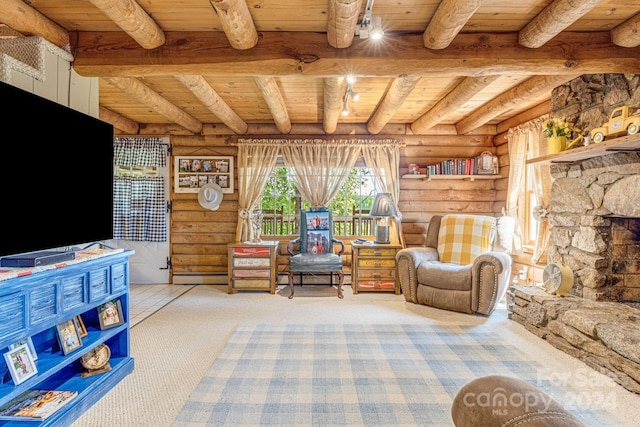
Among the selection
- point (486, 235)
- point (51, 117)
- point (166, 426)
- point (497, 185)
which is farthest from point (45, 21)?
point (497, 185)

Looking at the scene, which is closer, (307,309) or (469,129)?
(307,309)

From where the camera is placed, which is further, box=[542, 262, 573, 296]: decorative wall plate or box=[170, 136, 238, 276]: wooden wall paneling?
box=[170, 136, 238, 276]: wooden wall paneling

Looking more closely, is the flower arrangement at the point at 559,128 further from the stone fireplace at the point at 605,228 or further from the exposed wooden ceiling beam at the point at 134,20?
the exposed wooden ceiling beam at the point at 134,20

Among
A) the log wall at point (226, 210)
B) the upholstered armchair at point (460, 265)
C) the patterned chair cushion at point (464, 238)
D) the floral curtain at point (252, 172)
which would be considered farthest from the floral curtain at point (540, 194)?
the floral curtain at point (252, 172)

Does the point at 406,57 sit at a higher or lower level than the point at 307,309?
higher

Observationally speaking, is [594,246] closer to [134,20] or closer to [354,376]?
[354,376]

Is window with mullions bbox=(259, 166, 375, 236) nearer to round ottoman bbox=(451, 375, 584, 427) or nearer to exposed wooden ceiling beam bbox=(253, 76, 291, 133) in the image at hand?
exposed wooden ceiling beam bbox=(253, 76, 291, 133)

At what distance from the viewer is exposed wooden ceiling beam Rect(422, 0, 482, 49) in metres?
1.86

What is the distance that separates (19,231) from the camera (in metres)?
1.58

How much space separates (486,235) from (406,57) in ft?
8.06

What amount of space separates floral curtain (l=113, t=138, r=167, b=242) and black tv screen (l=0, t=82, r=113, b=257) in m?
2.84

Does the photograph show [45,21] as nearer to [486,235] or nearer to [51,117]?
[51,117]

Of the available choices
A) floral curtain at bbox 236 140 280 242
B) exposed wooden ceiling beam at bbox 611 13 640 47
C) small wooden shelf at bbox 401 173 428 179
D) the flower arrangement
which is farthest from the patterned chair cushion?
floral curtain at bbox 236 140 280 242

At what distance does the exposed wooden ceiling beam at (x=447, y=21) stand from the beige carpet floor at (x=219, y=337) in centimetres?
231
